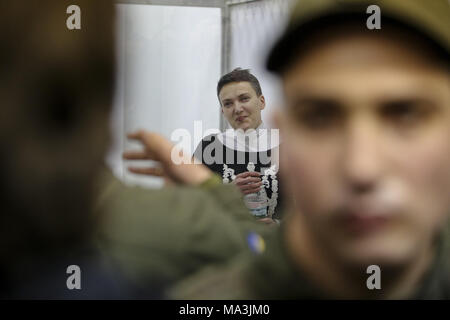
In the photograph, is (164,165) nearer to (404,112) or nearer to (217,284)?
(217,284)

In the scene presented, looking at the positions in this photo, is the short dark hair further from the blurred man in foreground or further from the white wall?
the blurred man in foreground

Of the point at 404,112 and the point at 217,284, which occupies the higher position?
the point at 404,112

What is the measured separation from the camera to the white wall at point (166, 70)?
2.26 feet

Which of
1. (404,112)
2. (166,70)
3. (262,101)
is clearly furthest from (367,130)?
(166,70)

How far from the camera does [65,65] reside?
1.76ft

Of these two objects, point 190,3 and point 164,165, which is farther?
point 190,3

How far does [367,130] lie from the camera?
46cm

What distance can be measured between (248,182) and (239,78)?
171 mm

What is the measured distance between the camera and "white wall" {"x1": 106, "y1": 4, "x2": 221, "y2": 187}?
688mm

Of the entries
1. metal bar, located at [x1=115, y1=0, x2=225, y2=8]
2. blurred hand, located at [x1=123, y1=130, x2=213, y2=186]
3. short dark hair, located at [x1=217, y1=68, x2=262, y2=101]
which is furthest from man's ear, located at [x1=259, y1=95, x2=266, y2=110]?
metal bar, located at [x1=115, y1=0, x2=225, y2=8]

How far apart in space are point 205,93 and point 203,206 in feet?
0.69

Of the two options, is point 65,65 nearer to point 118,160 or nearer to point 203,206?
point 118,160

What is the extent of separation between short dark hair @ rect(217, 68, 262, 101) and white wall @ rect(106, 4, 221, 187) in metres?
0.01

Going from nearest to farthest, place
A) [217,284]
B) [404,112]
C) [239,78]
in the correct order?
[404,112]
[217,284]
[239,78]
